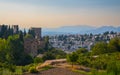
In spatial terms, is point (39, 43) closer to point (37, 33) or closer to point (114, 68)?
point (37, 33)

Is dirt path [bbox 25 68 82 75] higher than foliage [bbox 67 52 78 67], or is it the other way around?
foliage [bbox 67 52 78 67]

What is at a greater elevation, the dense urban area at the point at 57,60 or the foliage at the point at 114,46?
the foliage at the point at 114,46

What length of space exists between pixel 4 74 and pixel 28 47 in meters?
32.5

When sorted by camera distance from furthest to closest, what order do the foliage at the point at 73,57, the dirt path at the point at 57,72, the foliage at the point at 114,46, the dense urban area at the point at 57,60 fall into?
the foliage at the point at 114,46
the foliage at the point at 73,57
the dense urban area at the point at 57,60
the dirt path at the point at 57,72

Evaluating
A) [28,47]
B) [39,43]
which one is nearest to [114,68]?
[28,47]

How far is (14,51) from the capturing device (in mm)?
42219

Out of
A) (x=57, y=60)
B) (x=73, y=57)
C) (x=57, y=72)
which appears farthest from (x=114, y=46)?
(x=57, y=72)

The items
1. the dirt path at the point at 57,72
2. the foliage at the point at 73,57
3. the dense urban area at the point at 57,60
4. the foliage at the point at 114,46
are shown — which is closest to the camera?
the dirt path at the point at 57,72

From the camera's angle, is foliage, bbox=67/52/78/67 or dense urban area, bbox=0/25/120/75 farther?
foliage, bbox=67/52/78/67

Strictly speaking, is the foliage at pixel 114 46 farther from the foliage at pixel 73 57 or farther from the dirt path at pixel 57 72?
the dirt path at pixel 57 72

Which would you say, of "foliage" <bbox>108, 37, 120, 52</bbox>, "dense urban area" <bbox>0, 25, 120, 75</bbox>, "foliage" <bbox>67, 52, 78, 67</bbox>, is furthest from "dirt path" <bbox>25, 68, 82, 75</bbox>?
"foliage" <bbox>108, 37, 120, 52</bbox>

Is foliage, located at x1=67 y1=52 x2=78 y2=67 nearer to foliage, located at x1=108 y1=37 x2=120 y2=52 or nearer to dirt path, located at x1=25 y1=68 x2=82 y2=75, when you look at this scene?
dirt path, located at x1=25 y1=68 x2=82 y2=75

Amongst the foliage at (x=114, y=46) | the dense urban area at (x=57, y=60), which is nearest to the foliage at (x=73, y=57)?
the dense urban area at (x=57, y=60)

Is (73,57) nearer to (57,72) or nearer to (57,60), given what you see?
(57,72)
